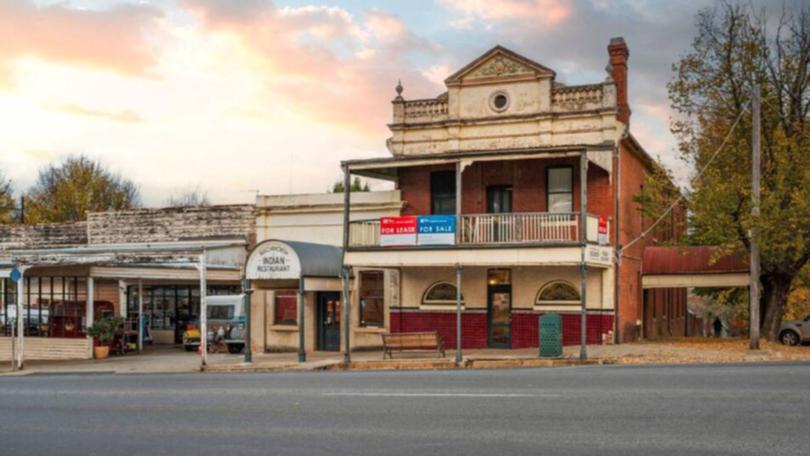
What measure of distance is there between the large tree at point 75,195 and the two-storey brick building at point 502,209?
41708mm

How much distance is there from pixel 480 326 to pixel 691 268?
7920 millimetres

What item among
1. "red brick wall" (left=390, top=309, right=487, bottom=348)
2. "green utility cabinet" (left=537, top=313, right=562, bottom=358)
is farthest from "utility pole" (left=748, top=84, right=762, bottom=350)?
"red brick wall" (left=390, top=309, right=487, bottom=348)

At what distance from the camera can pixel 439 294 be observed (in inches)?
1251

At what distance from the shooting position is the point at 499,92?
31656mm

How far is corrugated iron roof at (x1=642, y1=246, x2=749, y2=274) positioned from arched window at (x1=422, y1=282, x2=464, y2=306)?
7601 mm

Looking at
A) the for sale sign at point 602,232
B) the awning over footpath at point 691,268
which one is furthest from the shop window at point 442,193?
the awning over footpath at point 691,268

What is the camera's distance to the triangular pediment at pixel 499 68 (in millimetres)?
31031

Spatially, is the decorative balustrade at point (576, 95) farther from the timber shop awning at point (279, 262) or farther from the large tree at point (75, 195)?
the large tree at point (75, 195)

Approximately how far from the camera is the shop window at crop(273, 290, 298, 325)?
33281 mm

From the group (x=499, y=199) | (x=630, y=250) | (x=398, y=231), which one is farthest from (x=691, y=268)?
(x=398, y=231)

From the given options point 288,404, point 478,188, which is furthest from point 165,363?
point 288,404

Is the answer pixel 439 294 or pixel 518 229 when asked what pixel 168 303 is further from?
pixel 518 229

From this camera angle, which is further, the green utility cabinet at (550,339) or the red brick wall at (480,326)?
the red brick wall at (480,326)

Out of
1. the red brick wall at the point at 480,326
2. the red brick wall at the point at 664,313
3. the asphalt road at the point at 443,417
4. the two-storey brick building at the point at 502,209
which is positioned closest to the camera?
the asphalt road at the point at 443,417
